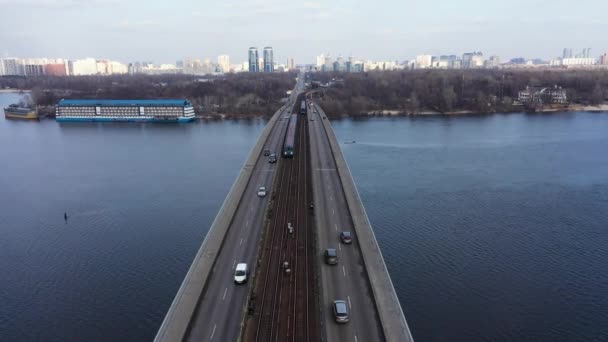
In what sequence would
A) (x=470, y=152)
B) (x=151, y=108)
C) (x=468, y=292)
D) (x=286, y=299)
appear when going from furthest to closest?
1. (x=151, y=108)
2. (x=470, y=152)
3. (x=468, y=292)
4. (x=286, y=299)

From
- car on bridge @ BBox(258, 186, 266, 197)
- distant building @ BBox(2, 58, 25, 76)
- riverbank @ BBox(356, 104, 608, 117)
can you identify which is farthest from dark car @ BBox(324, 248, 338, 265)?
distant building @ BBox(2, 58, 25, 76)

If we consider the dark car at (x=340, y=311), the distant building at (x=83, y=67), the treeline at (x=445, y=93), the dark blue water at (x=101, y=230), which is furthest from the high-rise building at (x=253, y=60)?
the dark car at (x=340, y=311)

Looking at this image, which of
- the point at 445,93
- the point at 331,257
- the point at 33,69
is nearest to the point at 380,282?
the point at 331,257

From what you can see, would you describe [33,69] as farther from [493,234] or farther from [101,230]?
[493,234]

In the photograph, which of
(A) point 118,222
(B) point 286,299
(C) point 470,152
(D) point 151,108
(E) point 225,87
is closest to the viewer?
(B) point 286,299

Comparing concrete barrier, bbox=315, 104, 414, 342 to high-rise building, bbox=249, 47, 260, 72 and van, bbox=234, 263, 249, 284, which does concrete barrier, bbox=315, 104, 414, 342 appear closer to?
van, bbox=234, 263, 249, 284

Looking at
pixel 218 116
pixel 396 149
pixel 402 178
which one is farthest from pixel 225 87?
pixel 402 178

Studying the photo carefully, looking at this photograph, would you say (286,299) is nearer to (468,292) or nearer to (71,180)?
(468,292)
